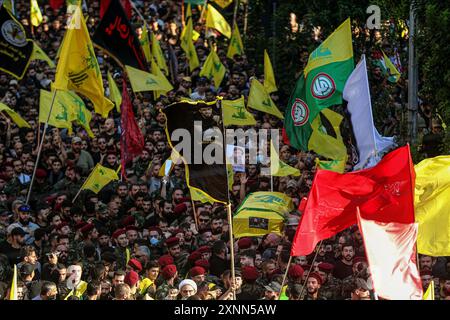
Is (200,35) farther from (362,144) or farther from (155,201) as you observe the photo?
(362,144)

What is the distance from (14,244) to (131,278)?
3.18 meters

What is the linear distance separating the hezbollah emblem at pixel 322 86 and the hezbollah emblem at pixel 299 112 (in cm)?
23

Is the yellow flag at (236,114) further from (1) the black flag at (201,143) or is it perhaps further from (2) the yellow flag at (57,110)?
(1) the black flag at (201,143)

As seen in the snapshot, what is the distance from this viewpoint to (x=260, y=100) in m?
22.9

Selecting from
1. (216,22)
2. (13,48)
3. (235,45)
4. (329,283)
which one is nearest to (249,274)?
(329,283)

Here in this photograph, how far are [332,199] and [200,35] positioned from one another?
21.1m

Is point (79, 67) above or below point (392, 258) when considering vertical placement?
above

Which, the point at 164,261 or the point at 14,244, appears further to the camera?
A: the point at 14,244

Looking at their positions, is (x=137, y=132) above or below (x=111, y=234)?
above

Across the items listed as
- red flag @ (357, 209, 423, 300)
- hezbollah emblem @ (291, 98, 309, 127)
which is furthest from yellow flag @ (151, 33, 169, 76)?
red flag @ (357, 209, 423, 300)

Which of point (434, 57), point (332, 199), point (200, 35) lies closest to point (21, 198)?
point (434, 57)

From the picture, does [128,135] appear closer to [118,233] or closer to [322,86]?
[118,233]

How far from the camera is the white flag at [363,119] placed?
615 inches

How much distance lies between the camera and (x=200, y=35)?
3378 cm
